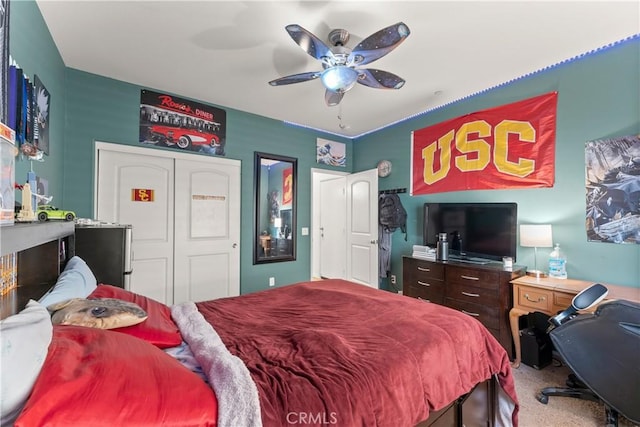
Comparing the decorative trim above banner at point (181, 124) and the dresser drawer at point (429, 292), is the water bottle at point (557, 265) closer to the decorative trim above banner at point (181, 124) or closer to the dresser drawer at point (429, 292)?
the dresser drawer at point (429, 292)

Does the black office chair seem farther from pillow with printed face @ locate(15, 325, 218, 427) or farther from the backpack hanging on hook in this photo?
the backpack hanging on hook

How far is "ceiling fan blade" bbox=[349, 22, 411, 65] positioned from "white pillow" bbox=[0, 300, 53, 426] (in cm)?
199

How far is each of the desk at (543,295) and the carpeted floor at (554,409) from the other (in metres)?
0.24

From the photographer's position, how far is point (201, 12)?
1960mm

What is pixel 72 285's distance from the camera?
1.24 meters

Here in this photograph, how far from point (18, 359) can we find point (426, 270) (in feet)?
10.6

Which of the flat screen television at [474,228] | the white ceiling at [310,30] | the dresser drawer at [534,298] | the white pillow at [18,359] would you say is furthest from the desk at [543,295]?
the white pillow at [18,359]

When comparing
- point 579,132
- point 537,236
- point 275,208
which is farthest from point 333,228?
point 579,132

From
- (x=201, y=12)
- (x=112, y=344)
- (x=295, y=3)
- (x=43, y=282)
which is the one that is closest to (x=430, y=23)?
(x=295, y=3)

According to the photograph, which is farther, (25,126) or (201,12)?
(201,12)

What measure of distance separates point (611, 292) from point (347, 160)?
3.74 meters

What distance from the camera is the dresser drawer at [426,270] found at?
3.04m

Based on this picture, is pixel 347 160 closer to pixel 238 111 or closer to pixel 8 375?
pixel 238 111

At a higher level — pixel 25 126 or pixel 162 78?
pixel 162 78
